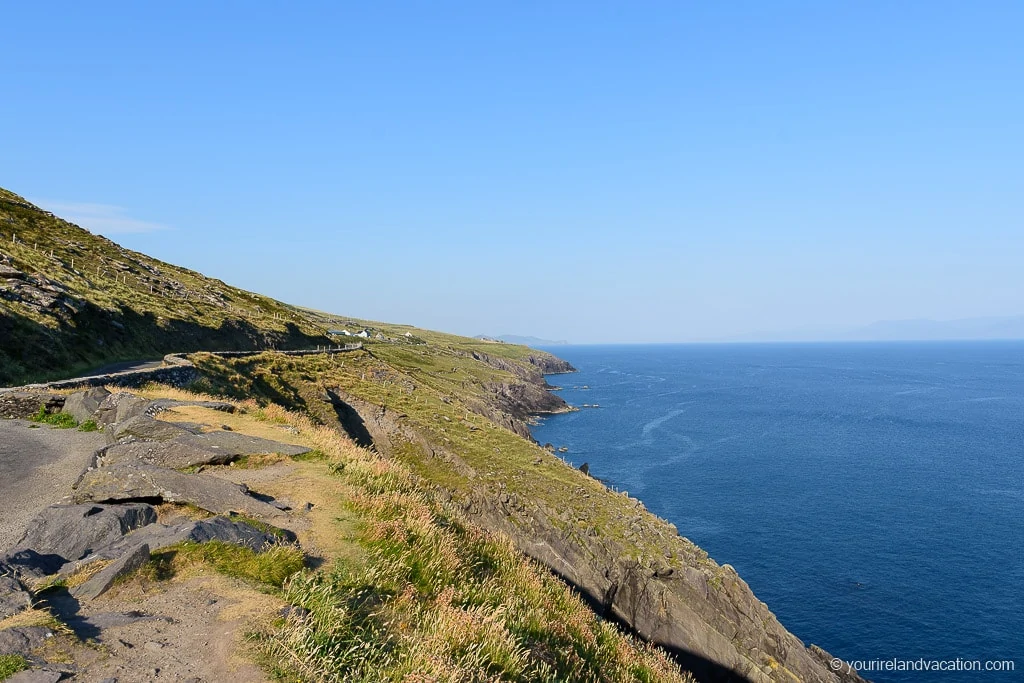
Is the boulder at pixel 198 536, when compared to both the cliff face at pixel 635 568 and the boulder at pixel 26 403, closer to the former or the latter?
the boulder at pixel 26 403

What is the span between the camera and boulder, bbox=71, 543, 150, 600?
938cm

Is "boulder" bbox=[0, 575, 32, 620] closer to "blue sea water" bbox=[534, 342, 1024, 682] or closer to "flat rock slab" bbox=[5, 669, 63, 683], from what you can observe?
"flat rock slab" bbox=[5, 669, 63, 683]

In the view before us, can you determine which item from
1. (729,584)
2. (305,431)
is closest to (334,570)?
(305,431)

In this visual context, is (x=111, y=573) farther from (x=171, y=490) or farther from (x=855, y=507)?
(x=855, y=507)

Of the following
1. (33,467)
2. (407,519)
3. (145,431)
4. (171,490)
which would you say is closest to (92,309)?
(33,467)

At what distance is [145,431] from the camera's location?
1812 centimetres

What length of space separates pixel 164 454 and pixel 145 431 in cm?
219

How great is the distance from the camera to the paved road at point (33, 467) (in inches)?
550

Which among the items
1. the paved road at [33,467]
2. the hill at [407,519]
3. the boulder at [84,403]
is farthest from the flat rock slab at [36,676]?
the boulder at [84,403]

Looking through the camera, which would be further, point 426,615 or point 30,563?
point 30,563

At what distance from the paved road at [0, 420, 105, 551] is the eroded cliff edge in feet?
62.6

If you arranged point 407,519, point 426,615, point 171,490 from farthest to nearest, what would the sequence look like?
point 407,519 < point 171,490 < point 426,615

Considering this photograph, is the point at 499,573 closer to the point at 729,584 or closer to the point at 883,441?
the point at 729,584

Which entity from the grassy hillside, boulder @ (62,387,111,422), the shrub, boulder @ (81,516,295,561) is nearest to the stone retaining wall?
boulder @ (62,387,111,422)
